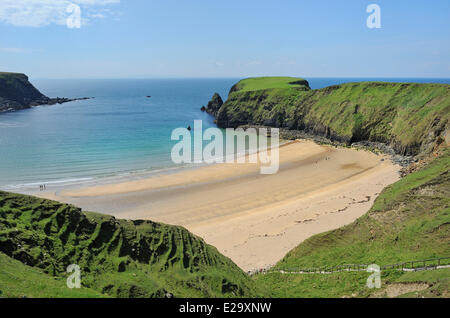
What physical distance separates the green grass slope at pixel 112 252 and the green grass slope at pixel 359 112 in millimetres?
41766

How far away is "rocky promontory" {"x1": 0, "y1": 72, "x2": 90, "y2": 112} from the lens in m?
123

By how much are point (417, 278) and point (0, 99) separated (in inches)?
5653

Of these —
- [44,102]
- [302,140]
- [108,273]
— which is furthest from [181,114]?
[108,273]

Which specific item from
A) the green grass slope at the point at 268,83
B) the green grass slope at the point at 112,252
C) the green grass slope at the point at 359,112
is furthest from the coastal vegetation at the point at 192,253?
the green grass slope at the point at 268,83

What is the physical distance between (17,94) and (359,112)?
422 ft

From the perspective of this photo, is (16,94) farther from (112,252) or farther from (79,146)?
(112,252)

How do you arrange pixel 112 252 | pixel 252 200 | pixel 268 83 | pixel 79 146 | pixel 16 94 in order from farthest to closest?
1. pixel 16 94
2. pixel 268 83
3. pixel 79 146
4. pixel 252 200
5. pixel 112 252

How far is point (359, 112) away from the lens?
6656 cm

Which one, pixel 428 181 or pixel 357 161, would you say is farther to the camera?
pixel 357 161

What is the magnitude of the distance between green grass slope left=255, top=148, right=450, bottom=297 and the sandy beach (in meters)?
3.83

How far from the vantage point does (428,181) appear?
2456 cm

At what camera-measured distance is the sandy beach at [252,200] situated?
2894 centimetres

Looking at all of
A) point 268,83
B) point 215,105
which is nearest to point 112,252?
point 268,83
